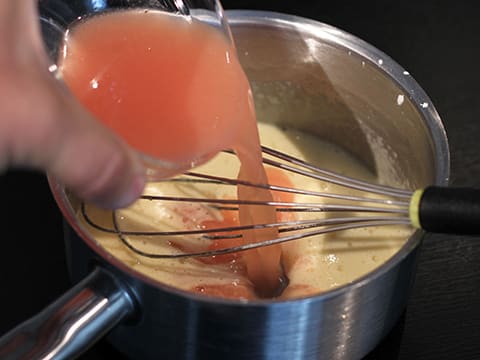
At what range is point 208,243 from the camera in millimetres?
877

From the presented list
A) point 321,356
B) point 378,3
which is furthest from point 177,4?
point 378,3

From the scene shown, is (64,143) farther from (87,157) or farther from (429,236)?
(429,236)

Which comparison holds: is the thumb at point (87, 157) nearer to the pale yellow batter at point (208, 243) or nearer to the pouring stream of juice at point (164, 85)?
the pouring stream of juice at point (164, 85)

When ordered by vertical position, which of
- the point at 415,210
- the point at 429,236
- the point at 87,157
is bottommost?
the point at 429,236

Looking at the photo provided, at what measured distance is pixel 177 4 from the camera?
80 centimetres

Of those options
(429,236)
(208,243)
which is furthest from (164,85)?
(429,236)

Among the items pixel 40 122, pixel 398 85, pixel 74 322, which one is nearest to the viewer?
pixel 40 122

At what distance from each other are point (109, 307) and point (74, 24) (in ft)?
0.87

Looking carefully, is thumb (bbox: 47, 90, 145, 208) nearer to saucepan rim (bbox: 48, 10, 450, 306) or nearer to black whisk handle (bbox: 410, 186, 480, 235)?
saucepan rim (bbox: 48, 10, 450, 306)

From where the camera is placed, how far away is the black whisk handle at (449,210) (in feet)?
A: 2.18

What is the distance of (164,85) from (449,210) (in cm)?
27

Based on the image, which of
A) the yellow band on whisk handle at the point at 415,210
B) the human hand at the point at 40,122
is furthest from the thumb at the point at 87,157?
the yellow band on whisk handle at the point at 415,210

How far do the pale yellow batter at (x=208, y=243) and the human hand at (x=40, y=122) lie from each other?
0.34 m

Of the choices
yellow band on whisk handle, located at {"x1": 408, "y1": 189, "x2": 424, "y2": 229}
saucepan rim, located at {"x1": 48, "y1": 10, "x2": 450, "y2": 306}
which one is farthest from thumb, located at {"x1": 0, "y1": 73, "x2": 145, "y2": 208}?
yellow band on whisk handle, located at {"x1": 408, "y1": 189, "x2": 424, "y2": 229}
